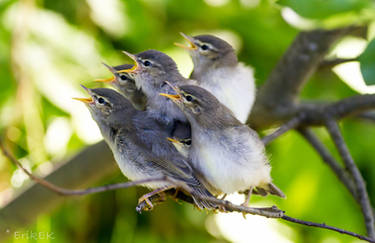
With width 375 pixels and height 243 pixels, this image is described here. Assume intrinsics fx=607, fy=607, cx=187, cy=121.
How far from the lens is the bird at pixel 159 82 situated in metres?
2.38

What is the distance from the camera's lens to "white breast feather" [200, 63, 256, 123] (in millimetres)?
2604

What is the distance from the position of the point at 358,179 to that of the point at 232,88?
2.38 ft

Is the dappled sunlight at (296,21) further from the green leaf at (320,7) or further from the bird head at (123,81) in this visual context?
the bird head at (123,81)

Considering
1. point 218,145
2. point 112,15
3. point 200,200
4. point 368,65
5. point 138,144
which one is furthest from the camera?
point 112,15

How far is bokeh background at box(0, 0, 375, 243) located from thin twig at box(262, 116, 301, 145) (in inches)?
15.9

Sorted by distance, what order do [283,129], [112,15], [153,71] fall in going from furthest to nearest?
[112,15], [283,129], [153,71]

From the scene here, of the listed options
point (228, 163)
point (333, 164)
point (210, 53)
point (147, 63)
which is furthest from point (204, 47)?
point (333, 164)

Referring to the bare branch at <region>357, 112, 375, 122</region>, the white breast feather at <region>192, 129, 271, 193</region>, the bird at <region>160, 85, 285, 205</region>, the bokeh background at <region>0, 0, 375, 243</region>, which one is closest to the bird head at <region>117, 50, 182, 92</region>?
the bird at <region>160, 85, 285, 205</region>

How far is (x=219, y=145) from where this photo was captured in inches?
87.4

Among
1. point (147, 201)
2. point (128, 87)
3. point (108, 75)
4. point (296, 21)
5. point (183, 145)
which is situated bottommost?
point (108, 75)

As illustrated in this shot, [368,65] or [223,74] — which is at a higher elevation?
[368,65]

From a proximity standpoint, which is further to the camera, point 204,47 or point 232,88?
point 204,47

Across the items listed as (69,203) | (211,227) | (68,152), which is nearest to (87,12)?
(68,152)

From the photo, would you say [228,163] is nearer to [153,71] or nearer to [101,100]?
[153,71]
